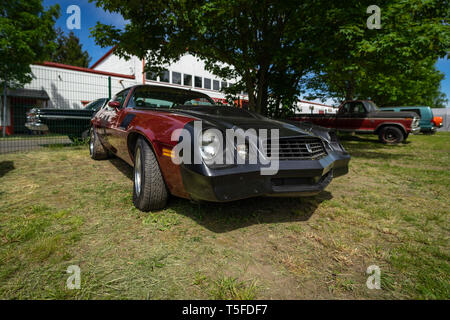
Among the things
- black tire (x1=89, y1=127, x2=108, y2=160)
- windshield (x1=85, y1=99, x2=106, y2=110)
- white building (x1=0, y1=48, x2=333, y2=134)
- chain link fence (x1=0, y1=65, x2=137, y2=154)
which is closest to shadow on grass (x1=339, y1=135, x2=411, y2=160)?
white building (x1=0, y1=48, x2=333, y2=134)

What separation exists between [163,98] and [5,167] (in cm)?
305

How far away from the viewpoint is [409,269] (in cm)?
144

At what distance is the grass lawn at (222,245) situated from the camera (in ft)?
4.14

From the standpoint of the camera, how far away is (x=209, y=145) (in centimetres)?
170

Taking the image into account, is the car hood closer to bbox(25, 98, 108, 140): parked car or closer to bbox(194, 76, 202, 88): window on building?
bbox(25, 98, 108, 140): parked car

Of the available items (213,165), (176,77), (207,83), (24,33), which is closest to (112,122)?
(213,165)

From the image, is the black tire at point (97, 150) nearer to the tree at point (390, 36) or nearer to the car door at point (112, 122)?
the car door at point (112, 122)

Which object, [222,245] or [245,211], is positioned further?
[245,211]

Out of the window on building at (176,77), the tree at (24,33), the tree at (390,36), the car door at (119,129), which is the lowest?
the car door at (119,129)

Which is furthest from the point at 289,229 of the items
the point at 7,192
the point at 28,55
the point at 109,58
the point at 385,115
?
the point at 109,58

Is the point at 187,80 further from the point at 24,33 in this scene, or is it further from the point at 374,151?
the point at 374,151

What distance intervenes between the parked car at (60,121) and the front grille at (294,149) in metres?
6.09

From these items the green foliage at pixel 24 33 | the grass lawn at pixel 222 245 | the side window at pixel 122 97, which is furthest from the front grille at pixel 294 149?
the green foliage at pixel 24 33
